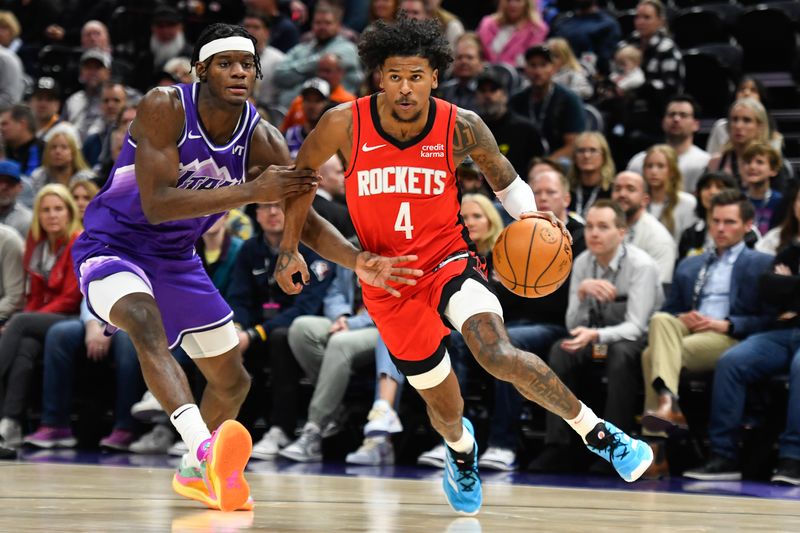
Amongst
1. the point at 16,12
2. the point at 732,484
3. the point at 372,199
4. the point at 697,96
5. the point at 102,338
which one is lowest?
the point at 732,484

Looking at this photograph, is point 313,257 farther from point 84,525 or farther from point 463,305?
point 84,525

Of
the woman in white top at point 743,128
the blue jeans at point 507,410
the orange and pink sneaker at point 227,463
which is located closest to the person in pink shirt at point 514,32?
the woman in white top at point 743,128

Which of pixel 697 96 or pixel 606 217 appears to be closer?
pixel 606 217

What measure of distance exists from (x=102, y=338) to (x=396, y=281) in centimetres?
376

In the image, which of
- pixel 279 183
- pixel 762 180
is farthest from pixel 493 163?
pixel 762 180

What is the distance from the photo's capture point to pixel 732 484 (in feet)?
21.8

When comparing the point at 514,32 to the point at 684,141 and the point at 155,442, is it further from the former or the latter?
the point at 155,442

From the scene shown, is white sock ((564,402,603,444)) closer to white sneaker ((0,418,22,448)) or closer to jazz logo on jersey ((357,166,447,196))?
jazz logo on jersey ((357,166,447,196))

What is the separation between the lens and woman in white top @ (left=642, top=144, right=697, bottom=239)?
8.32m

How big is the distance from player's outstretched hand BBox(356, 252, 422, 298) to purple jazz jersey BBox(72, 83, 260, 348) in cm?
78

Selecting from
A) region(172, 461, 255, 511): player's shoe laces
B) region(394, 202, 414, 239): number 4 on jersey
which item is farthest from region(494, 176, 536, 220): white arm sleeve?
region(172, 461, 255, 511): player's shoe laces

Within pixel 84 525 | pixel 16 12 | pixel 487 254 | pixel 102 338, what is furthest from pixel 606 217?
pixel 16 12

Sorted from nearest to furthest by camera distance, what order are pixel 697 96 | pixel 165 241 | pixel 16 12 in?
1. pixel 165 241
2. pixel 697 96
3. pixel 16 12

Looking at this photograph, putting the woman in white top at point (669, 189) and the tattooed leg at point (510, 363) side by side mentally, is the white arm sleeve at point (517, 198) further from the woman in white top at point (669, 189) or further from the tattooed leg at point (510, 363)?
the woman in white top at point (669, 189)
